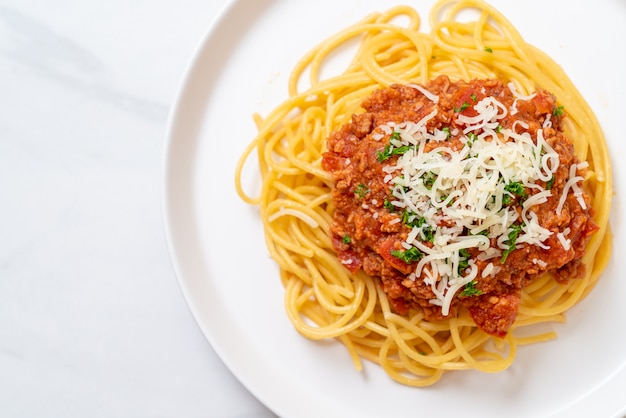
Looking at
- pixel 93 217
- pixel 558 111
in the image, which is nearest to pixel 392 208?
pixel 558 111

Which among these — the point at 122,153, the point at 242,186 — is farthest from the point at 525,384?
the point at 122,153

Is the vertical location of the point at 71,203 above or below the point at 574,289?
below

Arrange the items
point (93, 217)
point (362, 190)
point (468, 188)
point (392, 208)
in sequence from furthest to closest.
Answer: point (93, 217), point (362, 190), point (392, 208), point (468, 188)

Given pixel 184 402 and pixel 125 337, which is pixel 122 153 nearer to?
pixel 125 337

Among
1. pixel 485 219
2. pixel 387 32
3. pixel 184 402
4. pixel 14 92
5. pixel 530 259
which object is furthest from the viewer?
pixel 14 92

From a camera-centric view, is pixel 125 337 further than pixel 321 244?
Yes

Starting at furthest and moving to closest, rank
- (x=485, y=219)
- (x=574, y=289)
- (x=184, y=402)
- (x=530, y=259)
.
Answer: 1. (x=184, y=402)
2. (x=574, y=289)
3. (x=530, y=259)
4. (x=485, y=219)

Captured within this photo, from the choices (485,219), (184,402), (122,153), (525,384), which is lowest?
(184,402)

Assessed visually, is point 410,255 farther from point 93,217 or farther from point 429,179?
point 93,217
